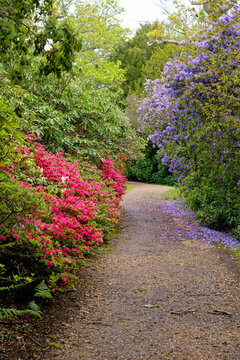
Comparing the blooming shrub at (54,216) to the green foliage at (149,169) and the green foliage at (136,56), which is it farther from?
the green foliage at (136,56)

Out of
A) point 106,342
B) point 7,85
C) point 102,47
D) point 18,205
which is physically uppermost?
point 102,47

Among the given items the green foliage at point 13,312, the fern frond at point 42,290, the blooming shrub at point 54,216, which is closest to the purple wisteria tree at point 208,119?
the blooming shrub at point 54,216

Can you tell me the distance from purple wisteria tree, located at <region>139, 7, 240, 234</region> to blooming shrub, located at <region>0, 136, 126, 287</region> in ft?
8.79

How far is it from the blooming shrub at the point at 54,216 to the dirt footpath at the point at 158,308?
606 millimetres

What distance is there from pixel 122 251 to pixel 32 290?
334 cm

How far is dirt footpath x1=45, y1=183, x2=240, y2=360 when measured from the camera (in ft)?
11.5

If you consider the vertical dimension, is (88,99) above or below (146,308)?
above

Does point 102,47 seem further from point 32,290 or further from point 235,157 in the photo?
point 32,290

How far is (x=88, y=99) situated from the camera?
10297 millimetres

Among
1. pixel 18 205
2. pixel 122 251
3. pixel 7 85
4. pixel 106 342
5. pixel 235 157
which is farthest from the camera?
pixel 235 157

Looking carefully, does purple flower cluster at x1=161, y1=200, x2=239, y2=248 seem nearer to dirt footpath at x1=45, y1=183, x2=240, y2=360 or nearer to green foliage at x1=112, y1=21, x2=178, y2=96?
dirt footpath at x1=45, y1=183, x2=240, y2=360

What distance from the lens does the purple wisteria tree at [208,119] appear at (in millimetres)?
7781

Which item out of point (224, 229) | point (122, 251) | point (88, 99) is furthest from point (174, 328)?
point (88, 99)

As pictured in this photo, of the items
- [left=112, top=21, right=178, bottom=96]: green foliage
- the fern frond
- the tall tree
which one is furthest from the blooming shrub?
[left=112, top=21, right=178, bottom=96]: green foliage
